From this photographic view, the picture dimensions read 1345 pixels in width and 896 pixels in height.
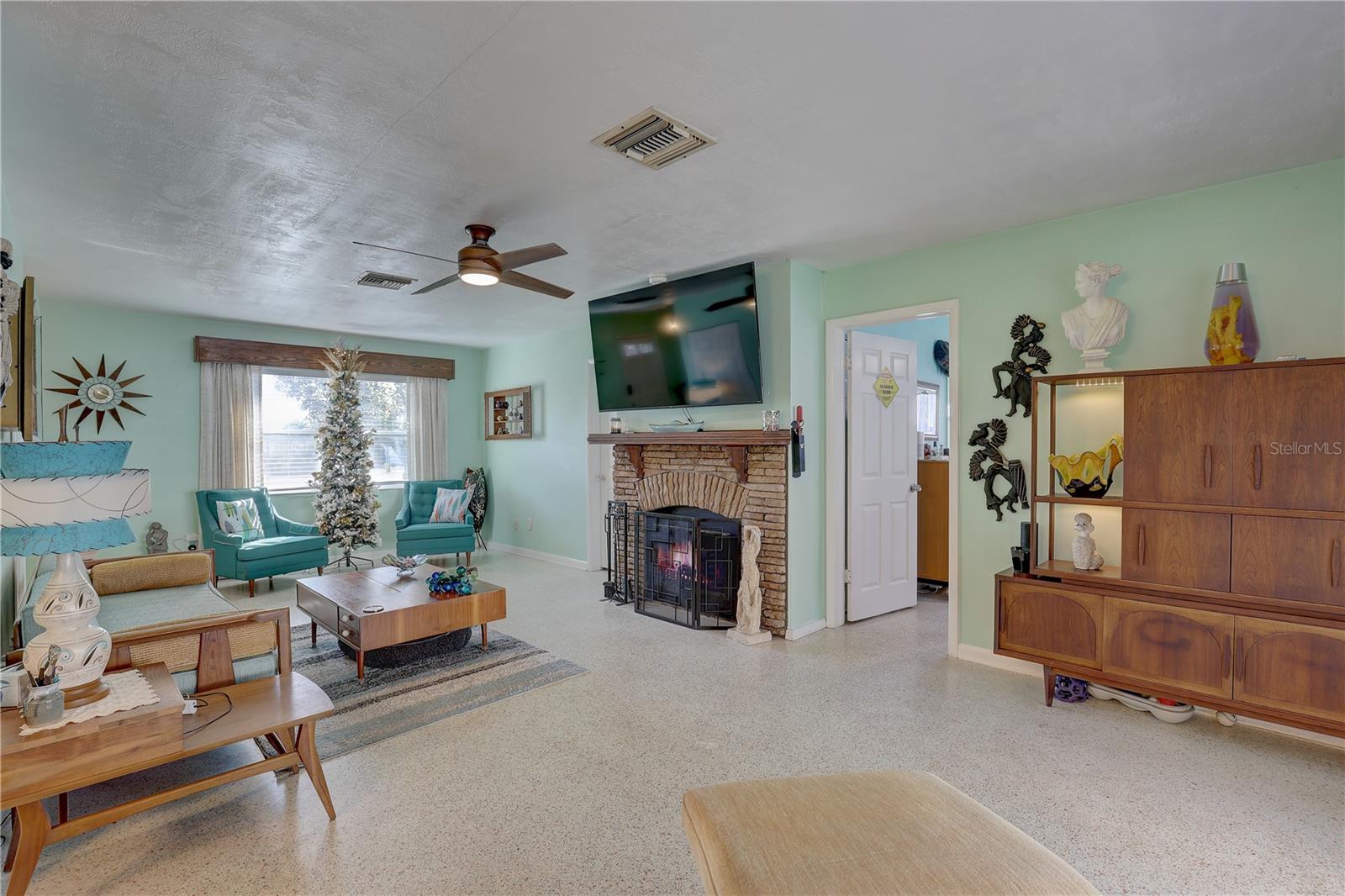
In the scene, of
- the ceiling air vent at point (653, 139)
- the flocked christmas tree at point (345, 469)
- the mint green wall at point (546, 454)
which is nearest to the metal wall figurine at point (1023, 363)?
the ceiling air vent at point (653, 139)

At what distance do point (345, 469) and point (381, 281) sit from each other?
2336mm

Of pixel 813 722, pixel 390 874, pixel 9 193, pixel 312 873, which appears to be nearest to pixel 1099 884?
pixel 813 722

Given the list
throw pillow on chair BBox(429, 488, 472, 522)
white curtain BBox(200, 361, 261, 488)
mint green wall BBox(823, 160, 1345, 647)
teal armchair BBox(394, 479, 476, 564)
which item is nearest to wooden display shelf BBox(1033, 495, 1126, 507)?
mint green wall BBox(823, 160, 1345, 647)

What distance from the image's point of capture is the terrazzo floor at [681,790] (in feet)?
6.30

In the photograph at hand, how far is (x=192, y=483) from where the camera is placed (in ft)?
19.6

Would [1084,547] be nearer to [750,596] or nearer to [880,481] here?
[880,481]

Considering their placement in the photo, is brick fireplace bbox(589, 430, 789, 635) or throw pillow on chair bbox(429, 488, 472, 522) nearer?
brick fireplace bbox(589, 430, 789, 635)

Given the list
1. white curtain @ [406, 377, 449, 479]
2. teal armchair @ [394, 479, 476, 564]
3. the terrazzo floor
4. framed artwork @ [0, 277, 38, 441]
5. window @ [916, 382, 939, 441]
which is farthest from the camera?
white curtain @ [406, 377, 449, 479]

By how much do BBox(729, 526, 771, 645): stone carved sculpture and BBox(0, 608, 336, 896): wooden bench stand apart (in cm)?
259

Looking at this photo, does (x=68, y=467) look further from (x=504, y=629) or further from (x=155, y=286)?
(x=155, y=286)

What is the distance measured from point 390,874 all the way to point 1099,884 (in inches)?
83.1

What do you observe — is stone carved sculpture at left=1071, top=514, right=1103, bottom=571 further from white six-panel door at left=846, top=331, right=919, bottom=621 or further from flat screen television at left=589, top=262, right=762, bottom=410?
flat screen television at left=589, top=262, right=762, bottom=410

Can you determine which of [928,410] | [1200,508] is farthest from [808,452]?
[928,410]

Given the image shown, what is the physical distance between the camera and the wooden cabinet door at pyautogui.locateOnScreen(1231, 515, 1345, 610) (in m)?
2.46
